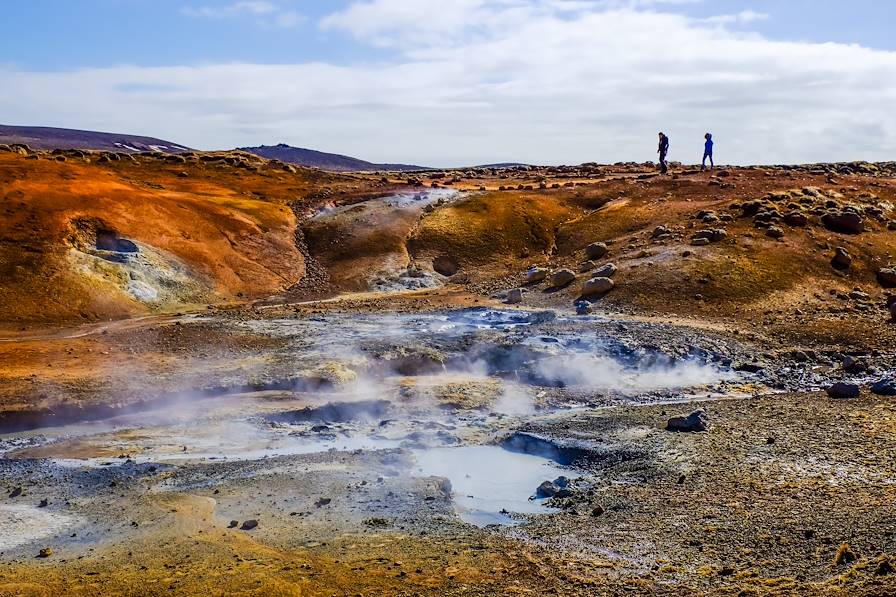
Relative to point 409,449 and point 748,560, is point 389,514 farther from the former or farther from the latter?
point 748,560

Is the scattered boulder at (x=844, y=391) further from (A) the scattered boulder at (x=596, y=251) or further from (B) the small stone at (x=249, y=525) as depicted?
(A) the scattered boulder at (x=596, y=251)

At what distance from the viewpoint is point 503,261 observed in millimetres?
30828

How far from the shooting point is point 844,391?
58.8 feet

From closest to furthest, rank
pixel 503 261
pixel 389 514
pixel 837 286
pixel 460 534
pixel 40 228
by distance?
pixel 460 534 < pixel 389 514 < pixel 837 286 < pixel 40 228 < pixel 503 261

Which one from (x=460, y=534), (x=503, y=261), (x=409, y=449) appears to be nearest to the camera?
(x=460, y=534)

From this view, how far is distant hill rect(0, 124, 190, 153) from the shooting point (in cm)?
10931

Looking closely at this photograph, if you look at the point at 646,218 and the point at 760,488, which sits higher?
the point at 646,218

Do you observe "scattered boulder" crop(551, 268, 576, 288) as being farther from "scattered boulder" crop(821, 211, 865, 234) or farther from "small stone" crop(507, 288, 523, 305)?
"scattered boulder" crop(821, 211, 865, 234)

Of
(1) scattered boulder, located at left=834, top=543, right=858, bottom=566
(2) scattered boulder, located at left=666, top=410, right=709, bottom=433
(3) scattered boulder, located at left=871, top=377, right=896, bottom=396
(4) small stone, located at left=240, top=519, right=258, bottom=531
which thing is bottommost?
(4) small stone, located at left=240, top=519, right=258, bottom=531

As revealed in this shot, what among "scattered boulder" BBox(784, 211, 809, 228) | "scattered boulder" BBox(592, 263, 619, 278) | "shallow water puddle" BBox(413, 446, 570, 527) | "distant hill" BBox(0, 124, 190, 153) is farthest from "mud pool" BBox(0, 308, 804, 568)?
"distant hill" BBox(0, 124, 190, 153)

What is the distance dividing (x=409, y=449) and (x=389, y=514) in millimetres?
3153

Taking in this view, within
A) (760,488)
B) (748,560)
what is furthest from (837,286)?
(748,560)

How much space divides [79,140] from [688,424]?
11195 cm

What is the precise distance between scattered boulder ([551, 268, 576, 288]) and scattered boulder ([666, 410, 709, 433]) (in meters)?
11.2
